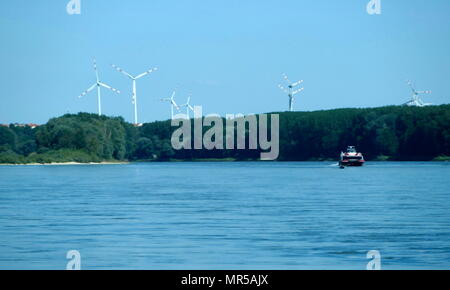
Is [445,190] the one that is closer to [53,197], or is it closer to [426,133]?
[53,197]

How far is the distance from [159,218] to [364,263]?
18286 millimetres

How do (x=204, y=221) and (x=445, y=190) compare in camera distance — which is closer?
(x=204, y=221)

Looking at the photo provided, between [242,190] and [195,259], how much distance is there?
147 feet

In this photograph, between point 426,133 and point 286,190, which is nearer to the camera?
point 286,190

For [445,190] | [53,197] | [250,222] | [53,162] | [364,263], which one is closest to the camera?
[364,263]

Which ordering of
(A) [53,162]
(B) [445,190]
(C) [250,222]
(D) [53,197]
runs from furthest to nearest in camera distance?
1. (A) [53,162]
2. (B) [445,190]
3. (D) [53,197]
4. (C) [250,222]

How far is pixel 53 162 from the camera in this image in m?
192
